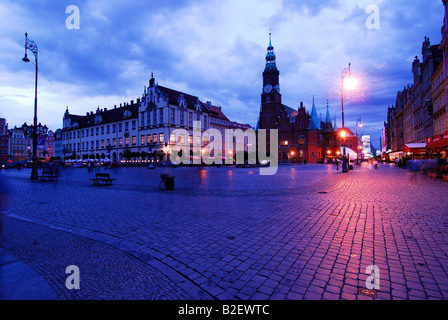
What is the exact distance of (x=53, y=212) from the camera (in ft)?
24.5

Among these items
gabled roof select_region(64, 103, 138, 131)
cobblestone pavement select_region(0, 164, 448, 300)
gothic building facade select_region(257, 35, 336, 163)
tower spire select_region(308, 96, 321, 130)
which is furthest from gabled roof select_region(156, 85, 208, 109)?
cobblestone pavement select_region(0, 164, 448, 300)

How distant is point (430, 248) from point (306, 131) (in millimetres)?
76471

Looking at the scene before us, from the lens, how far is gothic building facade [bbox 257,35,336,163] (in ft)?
249

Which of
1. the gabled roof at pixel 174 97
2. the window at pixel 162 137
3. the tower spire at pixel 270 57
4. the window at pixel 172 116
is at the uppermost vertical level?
the tower spire at pixel 270 57

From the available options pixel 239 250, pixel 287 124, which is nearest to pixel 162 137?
pixel 287 124

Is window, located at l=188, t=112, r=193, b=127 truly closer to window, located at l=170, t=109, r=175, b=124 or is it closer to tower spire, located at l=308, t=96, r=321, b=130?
window, located at l=170, t=109, r=175, b=124

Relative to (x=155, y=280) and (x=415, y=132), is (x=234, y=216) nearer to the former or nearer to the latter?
(x=155, y=280)

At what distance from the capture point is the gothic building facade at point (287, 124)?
75.8m

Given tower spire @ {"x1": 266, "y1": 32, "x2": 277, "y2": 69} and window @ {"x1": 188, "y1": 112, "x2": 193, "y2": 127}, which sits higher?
tower spire @ {"x1": 266, "y1": 32, "x2": 277, "y2": 69}

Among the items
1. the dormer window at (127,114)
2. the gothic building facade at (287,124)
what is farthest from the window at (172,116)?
the gothic building facade at (287,124)

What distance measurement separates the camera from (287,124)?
264ft

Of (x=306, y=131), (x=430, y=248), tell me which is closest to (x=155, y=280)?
(x=430, y=248)

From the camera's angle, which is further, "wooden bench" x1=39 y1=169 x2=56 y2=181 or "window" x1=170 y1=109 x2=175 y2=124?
"window" x1=170 y1=109 x2=175 y2=124

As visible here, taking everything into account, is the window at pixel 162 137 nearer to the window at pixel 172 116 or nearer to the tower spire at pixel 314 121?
the window at pixel 172 116
